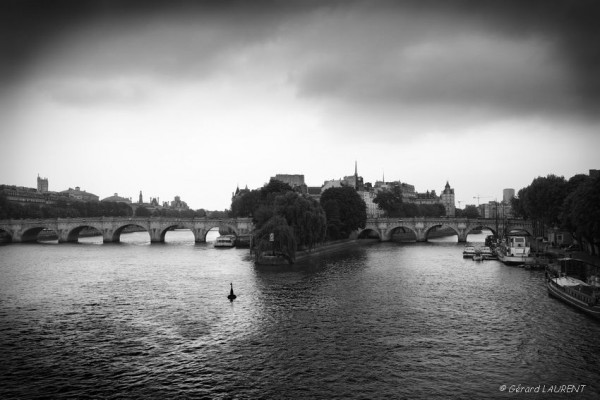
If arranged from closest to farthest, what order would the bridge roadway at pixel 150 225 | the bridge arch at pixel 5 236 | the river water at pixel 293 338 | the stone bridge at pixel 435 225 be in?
the river water at pixel 293 338, the stone bridge at pixel 435 225, the bridge roadway at pixel 150 225, the bridge arch at pixel 5 236

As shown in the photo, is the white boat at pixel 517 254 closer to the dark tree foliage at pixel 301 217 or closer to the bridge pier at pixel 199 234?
the dark tree foliage at pixel 301 217

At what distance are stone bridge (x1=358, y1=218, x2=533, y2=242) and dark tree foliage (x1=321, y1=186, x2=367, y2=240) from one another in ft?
44.5

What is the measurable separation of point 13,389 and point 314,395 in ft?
54.9

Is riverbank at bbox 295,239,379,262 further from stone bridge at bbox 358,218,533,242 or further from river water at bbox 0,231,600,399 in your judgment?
river water at bbox 0,231,600,399

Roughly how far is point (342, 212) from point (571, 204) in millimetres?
54418

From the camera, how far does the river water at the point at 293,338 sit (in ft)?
89.1

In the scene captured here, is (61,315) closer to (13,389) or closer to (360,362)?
(13,389)

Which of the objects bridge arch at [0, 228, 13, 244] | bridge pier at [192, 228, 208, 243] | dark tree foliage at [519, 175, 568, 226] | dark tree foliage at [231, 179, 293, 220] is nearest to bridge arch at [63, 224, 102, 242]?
bridge arch at [0, 228, 13, 244]

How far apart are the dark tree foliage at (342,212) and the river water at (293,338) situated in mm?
49078

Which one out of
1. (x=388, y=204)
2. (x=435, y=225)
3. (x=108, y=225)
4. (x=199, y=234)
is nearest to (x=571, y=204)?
(x=435, y=225)

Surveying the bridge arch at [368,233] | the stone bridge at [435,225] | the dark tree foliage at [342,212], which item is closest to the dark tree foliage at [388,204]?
the bridge arch at [368,233]

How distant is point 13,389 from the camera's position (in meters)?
26.8

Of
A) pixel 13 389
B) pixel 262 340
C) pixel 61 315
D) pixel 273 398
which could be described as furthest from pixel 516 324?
pixel 61 315

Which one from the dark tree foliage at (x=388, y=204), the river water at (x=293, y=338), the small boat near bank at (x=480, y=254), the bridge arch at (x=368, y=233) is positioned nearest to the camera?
the river water at (x=293, y=338)
